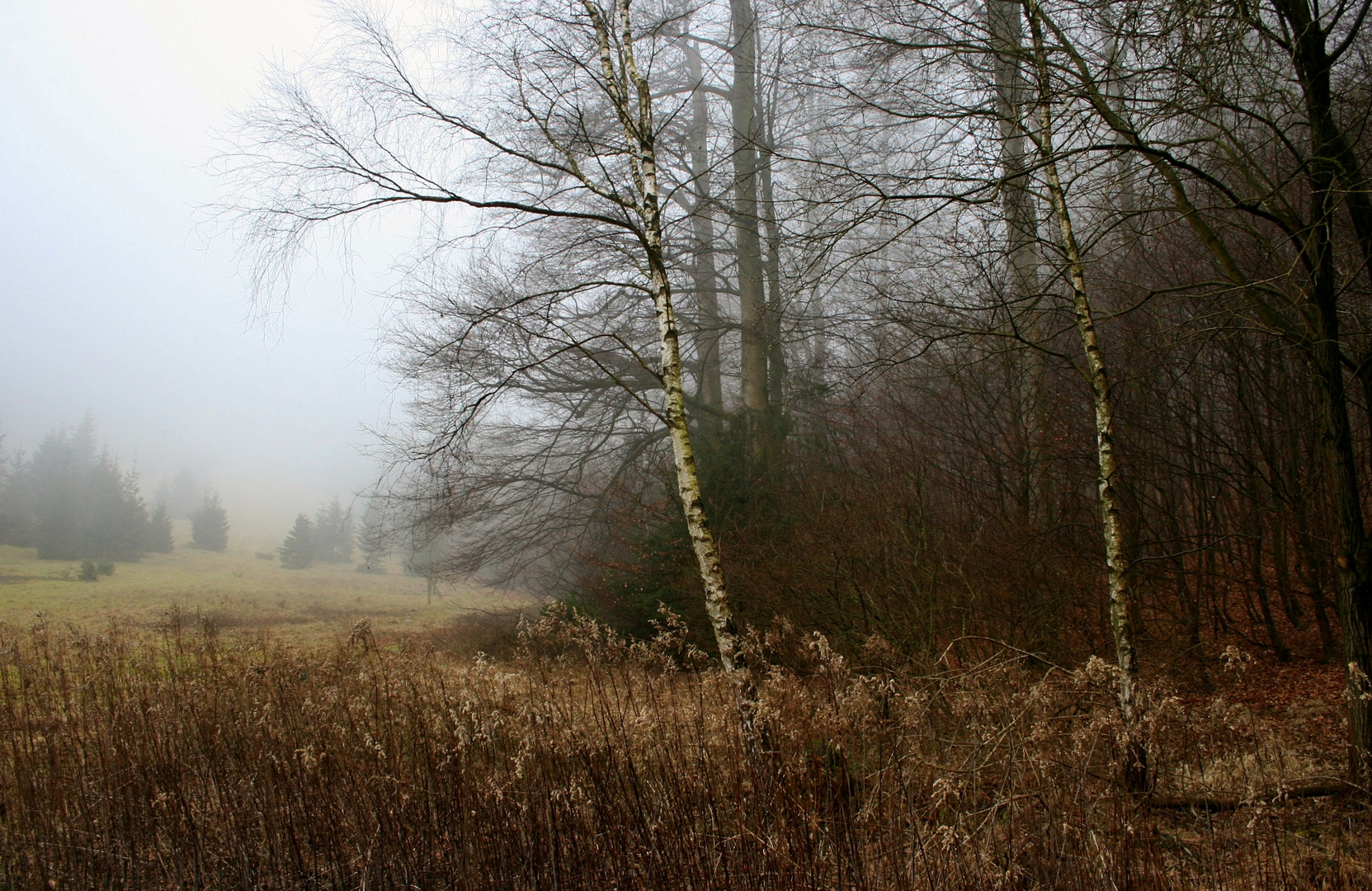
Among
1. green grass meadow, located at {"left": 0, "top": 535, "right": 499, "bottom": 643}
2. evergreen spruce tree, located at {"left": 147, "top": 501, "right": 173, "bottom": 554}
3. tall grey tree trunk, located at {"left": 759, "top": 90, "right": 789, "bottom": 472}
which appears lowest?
green grass meadow, located at {"left": 0, "top": 535, "right": 499, "bottom": 643}

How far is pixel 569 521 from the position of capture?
39.7 feet

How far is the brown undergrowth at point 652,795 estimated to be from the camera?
2.78 meters

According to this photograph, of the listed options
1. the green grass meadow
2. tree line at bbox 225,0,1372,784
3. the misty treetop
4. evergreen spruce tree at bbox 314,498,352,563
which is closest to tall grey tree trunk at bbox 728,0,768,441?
tree line at bbox 225,0,1372,784

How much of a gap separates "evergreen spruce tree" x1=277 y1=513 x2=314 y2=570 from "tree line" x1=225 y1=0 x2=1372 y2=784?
1193 inches

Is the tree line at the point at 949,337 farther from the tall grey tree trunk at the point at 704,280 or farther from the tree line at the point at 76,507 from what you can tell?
the tree line at the point at 76,507

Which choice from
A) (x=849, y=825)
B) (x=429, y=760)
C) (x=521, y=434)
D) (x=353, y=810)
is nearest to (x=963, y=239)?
(x=849, y=825)

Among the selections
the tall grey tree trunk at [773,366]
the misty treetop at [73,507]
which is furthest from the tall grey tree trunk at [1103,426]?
the misty treetop at [73,507]

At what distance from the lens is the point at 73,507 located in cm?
2514

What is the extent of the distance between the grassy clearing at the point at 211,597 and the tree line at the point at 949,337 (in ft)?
15.1

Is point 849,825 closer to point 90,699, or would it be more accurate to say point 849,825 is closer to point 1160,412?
point 90,699

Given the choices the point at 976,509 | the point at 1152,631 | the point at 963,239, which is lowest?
the point at 1152,631

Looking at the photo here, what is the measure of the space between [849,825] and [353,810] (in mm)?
2608

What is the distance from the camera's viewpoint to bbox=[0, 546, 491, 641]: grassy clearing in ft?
44.6

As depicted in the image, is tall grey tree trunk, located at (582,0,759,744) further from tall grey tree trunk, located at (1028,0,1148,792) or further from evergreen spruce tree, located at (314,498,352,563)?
evergreen spruce tree, located at (314,498,352,563)
